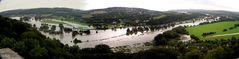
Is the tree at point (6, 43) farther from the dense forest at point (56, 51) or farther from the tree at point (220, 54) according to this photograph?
the tree at point (220, 54)

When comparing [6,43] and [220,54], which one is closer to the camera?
[6,43]

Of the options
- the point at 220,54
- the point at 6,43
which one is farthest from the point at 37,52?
the point at 220,54

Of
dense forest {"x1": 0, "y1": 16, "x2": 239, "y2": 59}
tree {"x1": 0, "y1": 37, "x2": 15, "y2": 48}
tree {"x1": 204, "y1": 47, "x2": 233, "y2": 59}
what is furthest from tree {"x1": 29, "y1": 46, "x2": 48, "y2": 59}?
tree {"x1": 204, "y1": 47, "x2": 233, "y2": 59}

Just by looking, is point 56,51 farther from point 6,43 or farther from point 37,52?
point 6,43

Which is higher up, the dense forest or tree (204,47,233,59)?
tree (204,47,233,59)

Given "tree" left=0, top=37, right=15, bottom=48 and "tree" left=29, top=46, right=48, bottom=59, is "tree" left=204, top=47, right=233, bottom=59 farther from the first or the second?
"tree" left=0, top=37, right=15, bottom=48

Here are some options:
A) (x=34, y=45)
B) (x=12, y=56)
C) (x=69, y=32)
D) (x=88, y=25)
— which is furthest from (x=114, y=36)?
(x=12, y=56)

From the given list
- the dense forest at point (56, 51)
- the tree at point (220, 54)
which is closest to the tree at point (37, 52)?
the dense forest at point (56, 51)

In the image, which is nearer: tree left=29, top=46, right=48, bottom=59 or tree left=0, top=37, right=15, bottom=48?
tree left=29, top=46, right=48, bottom=59

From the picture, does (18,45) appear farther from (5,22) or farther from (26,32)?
(5,22)

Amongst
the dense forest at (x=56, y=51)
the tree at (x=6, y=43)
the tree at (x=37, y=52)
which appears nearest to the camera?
the tree at (x=37, y=52)

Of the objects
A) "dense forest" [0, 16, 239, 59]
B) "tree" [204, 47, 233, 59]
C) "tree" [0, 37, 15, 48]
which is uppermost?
"tree" [204, 47, 233, 59]

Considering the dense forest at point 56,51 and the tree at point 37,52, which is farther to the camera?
the dense forest at point 56,51
